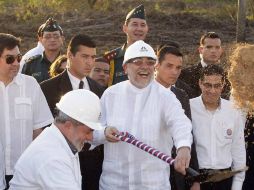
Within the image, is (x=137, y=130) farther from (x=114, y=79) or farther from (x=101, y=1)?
(x=101, y=1)

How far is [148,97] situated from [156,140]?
333mm

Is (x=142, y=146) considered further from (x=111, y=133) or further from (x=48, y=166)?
(x=48, y=166)

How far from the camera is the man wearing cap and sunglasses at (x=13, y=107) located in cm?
471

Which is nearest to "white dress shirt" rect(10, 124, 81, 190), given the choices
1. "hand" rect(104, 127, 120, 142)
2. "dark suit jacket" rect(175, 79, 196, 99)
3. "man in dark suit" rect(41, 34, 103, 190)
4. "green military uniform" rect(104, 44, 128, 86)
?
"hand" rect(104, 127, 120, 142)

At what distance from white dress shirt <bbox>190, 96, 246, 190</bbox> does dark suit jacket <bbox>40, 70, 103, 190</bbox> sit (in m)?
0.89

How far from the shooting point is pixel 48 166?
129 inches

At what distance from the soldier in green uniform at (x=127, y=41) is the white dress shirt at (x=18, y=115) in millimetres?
1574

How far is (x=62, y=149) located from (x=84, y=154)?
1.83m

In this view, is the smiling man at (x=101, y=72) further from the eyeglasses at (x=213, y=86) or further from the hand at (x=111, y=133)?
the hand at (x=111, y=133)

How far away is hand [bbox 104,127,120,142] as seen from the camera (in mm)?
4258

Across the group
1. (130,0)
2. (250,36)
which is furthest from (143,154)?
(130,0)

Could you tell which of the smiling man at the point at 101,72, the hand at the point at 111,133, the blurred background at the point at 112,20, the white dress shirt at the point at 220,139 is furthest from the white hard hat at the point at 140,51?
the blurred background at the point at 112,20

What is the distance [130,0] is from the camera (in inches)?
1002

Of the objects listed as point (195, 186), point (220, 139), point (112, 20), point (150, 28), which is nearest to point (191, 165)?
point (195, 186)
